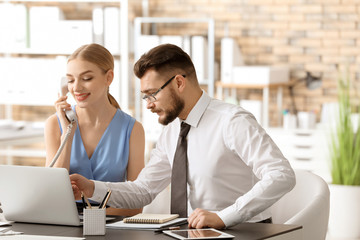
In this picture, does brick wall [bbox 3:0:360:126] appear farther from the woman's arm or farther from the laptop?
the laptop

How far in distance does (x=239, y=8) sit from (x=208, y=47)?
1.86ft

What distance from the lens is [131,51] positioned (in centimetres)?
533

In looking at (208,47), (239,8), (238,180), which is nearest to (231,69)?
(208,47)

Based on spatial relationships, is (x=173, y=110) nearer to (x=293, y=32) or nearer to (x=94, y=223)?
(x=94, y=223)

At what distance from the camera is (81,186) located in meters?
2.05

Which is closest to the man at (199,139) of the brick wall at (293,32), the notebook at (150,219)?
the notebook at (150,219)

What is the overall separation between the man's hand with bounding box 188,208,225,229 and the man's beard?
16.1 inches

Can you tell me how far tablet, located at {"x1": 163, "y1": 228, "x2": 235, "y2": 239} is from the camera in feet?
5.21

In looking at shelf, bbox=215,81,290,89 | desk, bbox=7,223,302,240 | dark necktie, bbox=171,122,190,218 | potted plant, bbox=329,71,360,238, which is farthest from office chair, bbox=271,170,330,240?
shelf, bbox=215,81,290,89

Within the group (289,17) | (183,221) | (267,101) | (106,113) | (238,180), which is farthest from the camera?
(289,17)

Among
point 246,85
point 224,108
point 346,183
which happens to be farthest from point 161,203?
point 246,85

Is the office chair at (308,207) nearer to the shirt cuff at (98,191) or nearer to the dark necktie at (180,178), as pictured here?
the dark necktie at (180,178)

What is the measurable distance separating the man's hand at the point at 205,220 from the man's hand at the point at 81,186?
461 millimetres

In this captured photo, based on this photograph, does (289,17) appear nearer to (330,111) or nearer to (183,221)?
(330,111)
